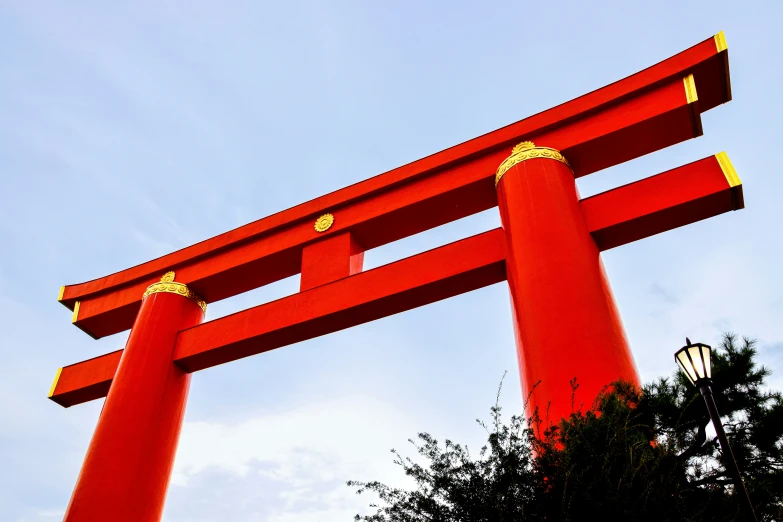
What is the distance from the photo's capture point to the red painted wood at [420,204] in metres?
8.38

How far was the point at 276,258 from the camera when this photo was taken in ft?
34.4

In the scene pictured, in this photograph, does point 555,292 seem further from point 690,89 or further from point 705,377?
point 690,89

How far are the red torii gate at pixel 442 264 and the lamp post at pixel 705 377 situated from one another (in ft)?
6.26

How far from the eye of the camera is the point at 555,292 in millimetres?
6633

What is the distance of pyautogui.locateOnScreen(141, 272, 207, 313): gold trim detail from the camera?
1076cm

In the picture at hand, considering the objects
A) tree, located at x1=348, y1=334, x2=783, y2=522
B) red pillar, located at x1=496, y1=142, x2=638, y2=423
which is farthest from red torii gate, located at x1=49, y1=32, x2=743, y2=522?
tree, located at x1=348, y1=334, x2=783, y2=522

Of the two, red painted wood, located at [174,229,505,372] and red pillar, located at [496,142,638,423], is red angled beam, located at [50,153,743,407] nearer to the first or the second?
red painted wood, located at [174,229,505,372]

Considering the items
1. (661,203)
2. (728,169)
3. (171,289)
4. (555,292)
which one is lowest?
(555,292)

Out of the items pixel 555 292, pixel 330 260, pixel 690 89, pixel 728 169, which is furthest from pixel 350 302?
pixel 690 89

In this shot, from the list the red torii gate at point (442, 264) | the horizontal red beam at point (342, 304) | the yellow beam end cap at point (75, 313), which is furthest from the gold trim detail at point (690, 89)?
the yellow beam end cap at point (75, 313)

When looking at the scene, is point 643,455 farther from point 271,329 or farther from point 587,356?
point 271,329

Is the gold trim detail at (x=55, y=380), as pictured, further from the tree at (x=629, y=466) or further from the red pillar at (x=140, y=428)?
the tree at (x=629, y=466)

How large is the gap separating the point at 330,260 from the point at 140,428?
145 inches

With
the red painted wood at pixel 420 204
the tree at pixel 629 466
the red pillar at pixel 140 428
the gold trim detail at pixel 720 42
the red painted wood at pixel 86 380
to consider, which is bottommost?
the tree at pixel 629 466
